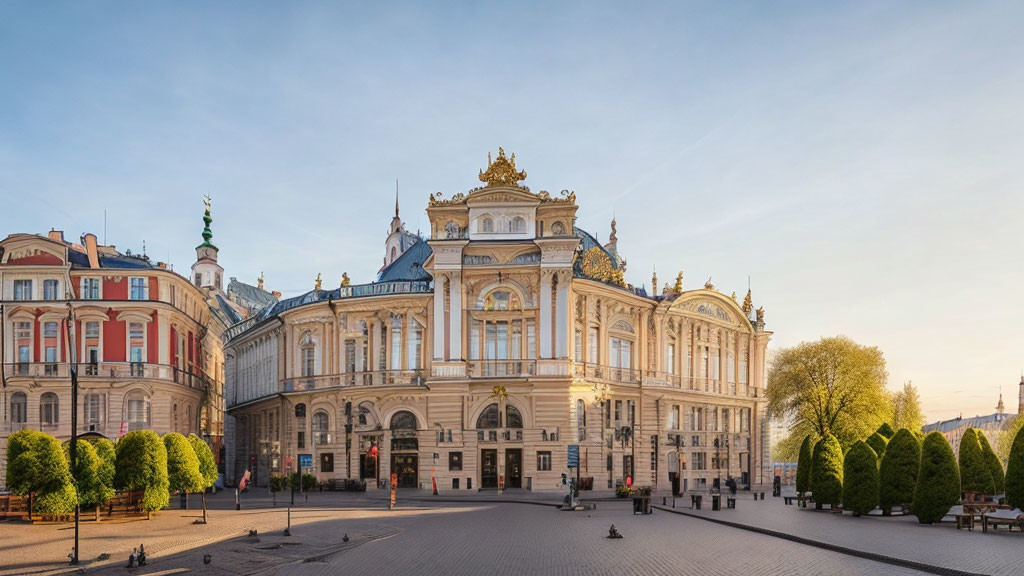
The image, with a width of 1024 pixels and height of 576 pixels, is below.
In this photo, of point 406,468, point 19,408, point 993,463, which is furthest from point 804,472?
point 19,408

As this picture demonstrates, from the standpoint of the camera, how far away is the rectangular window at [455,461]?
6022 centimetres

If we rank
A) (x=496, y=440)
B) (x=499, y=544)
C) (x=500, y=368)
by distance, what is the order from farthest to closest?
(x=500, y=368) → (x=496, y=440) → (x=499, y=544)

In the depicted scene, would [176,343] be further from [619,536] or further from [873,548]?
[873,548]

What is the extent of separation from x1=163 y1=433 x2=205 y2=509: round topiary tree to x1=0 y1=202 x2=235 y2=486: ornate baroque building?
2171 cm

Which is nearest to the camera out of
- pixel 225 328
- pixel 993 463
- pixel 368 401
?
pixel 993 463

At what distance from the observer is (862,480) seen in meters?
40.3

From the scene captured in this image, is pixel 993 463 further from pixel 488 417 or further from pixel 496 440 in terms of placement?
pixel 488 417

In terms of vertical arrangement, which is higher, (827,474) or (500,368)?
(500,368)

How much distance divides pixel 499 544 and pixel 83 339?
146 feet

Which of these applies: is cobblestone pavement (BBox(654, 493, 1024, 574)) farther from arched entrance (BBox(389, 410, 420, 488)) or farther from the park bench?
arched entrance (BBox(389, 410, 420, 488))

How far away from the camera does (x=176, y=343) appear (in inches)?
2621

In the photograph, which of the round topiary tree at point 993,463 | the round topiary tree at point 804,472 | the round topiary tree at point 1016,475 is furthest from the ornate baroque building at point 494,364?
the round topiary tree at point 1016,475

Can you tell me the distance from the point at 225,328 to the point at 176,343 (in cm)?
2571

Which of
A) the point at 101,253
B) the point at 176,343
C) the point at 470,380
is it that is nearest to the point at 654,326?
the point at 470,380
